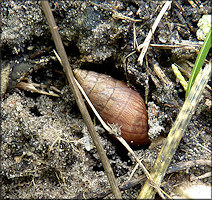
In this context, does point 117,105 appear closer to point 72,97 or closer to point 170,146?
point 72,97

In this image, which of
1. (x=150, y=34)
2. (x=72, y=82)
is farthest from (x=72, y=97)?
(x=150, y=34)

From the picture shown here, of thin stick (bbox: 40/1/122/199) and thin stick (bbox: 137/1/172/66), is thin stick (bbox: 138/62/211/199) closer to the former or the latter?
thin stick (bbox: 40/1/122/199)

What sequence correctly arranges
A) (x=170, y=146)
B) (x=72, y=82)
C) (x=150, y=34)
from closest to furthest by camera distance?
(x=170, y=146) < (x=72, y=82) < (x=150, y=34)

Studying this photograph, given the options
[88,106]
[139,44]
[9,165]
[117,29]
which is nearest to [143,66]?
[139,44]

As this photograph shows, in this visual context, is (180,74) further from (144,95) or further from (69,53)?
(69,53)

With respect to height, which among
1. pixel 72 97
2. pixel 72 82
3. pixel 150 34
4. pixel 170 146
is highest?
pixel 150 34

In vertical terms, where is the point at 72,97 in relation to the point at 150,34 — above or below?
below
